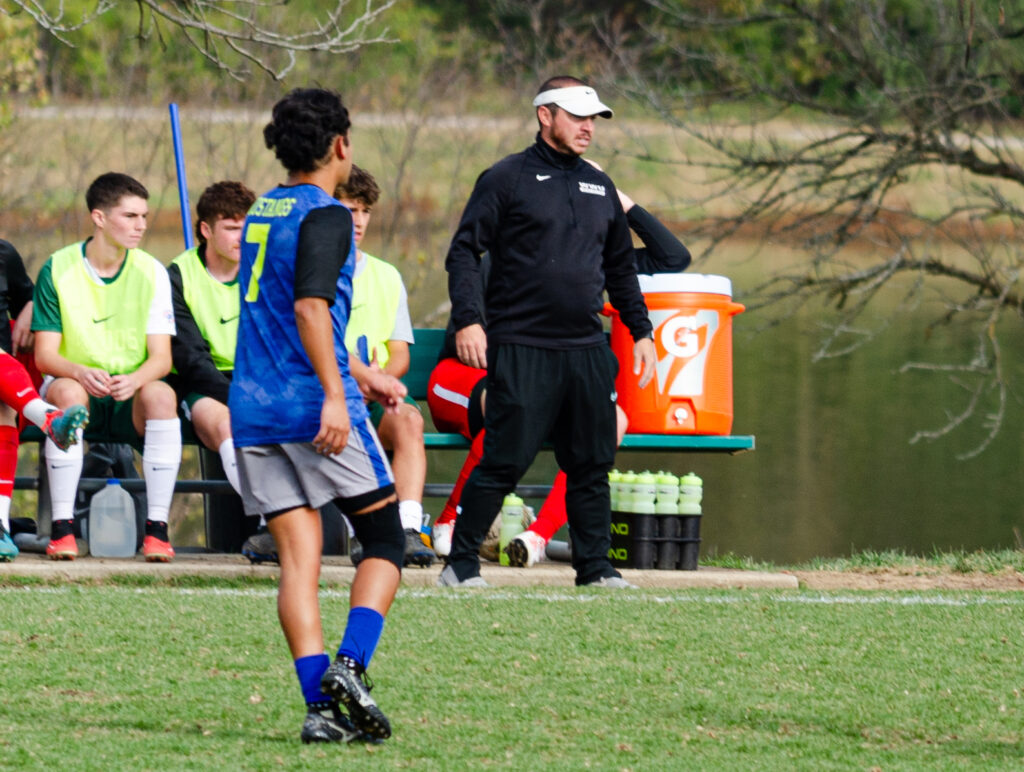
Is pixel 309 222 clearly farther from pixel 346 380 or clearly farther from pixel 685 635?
pixel 685 635

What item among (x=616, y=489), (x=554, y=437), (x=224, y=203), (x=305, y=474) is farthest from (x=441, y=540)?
(x=305, y=474)

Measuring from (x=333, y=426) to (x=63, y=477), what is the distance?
9.99 ft

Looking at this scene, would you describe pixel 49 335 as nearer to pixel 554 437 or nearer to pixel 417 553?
Result: pixel 417 553

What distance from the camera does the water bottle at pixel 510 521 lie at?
706 cm

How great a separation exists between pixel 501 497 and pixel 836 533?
33.4 ft

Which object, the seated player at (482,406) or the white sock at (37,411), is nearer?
the white sock at (37,411)

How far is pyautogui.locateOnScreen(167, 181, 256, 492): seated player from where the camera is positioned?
670cm

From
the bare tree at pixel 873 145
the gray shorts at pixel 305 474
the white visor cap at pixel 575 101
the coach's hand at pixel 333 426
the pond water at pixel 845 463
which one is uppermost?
the bare tree at pixel 873 145

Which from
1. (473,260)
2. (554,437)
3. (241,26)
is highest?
(241,26)

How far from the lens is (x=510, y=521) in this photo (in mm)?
7098

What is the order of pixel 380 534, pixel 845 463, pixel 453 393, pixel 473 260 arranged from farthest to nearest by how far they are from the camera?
pixel 845 463, pixel 453 393, pixel 473 260, pixel 380 534

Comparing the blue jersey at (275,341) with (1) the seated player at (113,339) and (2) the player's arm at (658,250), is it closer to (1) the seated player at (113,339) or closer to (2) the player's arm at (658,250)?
(1) the seated player at (113,339)

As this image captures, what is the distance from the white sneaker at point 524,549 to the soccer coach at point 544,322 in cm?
55

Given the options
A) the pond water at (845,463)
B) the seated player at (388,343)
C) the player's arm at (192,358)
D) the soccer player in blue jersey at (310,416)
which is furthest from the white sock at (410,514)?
the pond water at (845,463)
